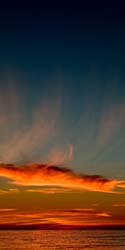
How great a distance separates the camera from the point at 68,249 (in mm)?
87062

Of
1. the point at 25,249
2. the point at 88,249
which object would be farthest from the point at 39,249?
the point at 88,249

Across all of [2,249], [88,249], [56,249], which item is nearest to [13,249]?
[2,249]

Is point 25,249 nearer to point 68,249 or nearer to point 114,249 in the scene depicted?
point 68,249

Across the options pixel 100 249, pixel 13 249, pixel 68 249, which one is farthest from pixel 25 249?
pixel 100 249

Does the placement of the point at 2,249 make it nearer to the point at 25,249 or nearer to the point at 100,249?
the point at 25,249

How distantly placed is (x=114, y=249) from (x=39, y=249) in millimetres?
15557

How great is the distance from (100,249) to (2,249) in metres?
19.4

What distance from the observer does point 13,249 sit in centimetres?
8650

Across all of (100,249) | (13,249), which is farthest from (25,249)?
(100,249)

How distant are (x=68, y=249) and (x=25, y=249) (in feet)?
28.6

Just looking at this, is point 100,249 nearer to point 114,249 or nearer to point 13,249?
point 114,249

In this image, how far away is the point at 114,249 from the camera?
85.8 m

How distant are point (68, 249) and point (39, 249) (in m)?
6.46

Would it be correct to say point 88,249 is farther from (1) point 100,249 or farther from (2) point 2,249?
(2) point 2,249
